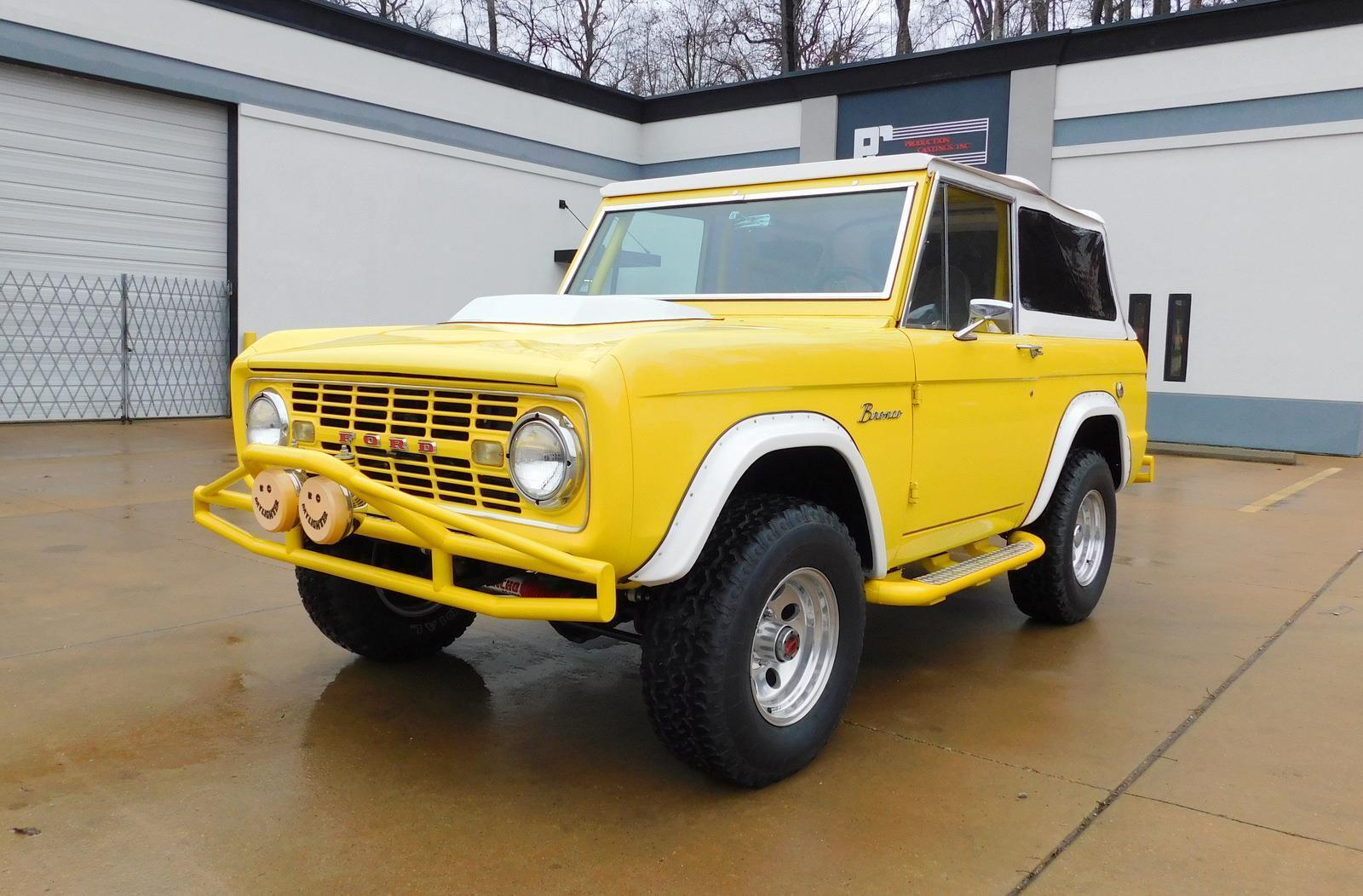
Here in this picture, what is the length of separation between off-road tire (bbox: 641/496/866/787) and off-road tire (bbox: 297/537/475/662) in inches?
45.9

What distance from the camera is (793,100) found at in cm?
1695

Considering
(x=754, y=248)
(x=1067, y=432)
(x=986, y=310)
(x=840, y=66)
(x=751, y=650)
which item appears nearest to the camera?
(x=751, y=650)

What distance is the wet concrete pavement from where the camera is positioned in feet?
8.72

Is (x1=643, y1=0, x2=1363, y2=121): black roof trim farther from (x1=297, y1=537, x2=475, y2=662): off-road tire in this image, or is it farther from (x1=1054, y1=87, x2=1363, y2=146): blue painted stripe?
(x1=297, y1=537, x2=475, y2=662): off-road tire

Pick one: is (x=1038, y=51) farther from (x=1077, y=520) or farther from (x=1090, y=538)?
(x=1077, y=520)

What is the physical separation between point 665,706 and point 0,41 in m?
11.9

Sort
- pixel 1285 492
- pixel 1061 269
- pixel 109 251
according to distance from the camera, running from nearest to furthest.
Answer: pixel 1061 269
pixel 1285 492
pixel 109 251

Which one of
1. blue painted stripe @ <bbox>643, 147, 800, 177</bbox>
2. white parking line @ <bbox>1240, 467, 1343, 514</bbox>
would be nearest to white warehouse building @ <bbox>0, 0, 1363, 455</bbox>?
blue painted stripe @ <bbox>643, 147, 800, 177</bbox>

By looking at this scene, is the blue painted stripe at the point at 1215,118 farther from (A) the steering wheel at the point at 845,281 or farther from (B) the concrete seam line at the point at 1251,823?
(B) the concrete seam line at the point at 1251,823

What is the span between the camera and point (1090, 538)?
517 cm

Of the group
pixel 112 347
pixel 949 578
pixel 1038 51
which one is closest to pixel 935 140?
pixel 1038 51

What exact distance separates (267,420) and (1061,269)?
11.7ft

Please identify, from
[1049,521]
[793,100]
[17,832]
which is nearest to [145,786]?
[17,832]

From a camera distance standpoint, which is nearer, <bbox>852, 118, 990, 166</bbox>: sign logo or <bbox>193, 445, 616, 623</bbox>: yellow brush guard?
<bbox>193, 445, 616, 623</bbox>: yellow brush guard
